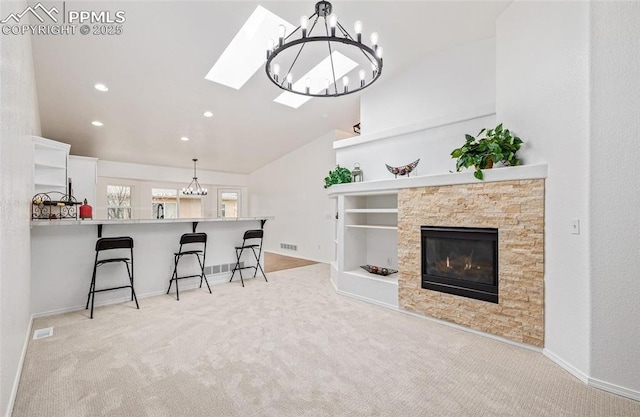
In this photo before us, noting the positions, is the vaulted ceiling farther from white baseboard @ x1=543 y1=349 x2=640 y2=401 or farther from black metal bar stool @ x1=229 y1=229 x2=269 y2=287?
white baseboard @ x1=543 y1=349 x2=640 y2=401

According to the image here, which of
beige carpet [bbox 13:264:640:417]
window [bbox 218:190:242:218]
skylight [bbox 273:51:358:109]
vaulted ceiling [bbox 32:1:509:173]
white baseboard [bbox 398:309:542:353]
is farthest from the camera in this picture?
window [bbox 218:190:242:218]

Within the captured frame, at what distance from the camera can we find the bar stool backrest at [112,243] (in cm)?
337

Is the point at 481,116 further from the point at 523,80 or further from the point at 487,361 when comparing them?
the point at 487,361

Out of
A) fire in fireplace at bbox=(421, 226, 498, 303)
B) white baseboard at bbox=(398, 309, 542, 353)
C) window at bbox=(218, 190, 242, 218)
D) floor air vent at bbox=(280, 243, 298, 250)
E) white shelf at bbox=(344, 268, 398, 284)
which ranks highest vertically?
window at bbox=(218, 190, 242, 218)

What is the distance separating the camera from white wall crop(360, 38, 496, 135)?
11.9 feet

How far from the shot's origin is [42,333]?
9.20 ft

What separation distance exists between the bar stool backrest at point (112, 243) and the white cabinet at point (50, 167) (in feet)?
4.99

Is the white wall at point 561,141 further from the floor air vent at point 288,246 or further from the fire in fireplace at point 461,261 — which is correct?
the floor air vent at point 288,246

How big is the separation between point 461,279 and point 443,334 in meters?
0.63

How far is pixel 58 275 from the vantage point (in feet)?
11.1

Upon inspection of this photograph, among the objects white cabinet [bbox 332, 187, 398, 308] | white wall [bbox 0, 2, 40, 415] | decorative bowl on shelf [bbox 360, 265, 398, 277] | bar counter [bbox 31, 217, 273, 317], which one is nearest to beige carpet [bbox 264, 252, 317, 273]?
bar counter [bbox 31, 217, 273, 317]

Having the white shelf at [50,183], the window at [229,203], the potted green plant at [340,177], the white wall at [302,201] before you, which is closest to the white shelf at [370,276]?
the potted green plant at [340,177]

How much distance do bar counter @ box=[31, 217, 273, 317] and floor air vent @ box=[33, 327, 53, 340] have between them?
577mm

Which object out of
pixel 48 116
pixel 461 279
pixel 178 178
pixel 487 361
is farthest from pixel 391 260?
pixel 178 178
